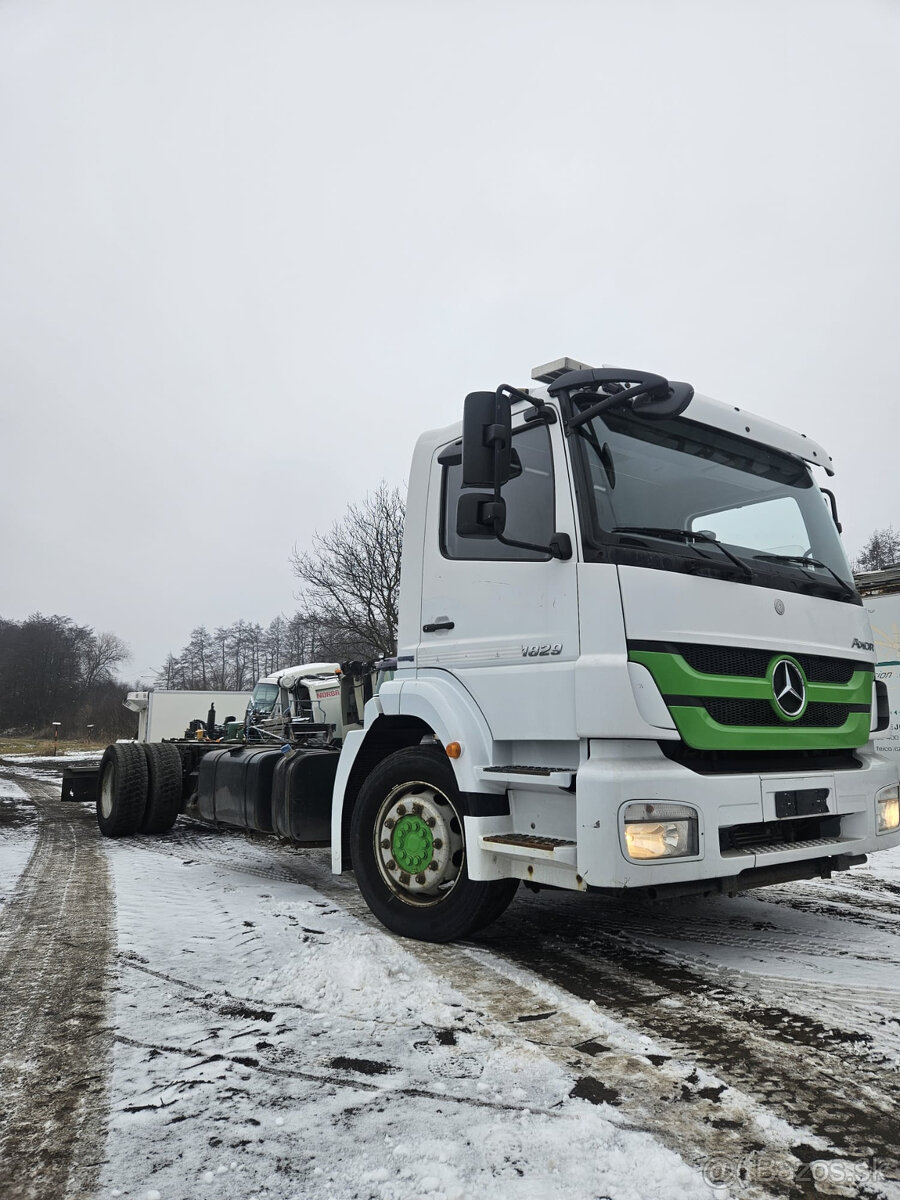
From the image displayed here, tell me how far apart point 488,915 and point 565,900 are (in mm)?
1605

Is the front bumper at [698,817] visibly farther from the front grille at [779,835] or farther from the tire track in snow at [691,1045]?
the tire track in snow at [691,1045]

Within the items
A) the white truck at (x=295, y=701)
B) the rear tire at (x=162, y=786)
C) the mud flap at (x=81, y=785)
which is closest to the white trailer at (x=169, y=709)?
the white truck at (x=295, y=701)

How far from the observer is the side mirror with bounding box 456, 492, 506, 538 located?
12.7 ft

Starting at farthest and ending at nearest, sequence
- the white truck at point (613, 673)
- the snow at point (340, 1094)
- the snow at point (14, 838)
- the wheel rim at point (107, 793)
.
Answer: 1. the wheel rim at point (107, 793)
2. the snow at point (14, 838)
3. the white truck at point (613, 673)
4. the snow at point (340, 1094)

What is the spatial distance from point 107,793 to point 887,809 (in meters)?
7.94

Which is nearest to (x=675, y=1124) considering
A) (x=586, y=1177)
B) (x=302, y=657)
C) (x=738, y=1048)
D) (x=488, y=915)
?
(x=586, y=1177)

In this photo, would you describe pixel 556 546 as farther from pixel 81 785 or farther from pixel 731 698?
pixel 81 785

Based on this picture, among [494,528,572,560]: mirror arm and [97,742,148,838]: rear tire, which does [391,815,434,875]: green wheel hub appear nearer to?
[494,528,572,560]: mirror arm

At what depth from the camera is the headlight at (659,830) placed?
11.1 feet

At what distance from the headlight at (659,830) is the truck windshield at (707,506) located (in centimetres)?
106

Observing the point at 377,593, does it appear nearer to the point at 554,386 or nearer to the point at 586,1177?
the point at 554,386

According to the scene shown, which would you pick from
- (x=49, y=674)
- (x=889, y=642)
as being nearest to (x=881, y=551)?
(x=889, y=642)

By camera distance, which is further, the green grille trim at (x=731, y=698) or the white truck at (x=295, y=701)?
the white truck at (x=295, y=701)

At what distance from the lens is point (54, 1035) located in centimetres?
316
